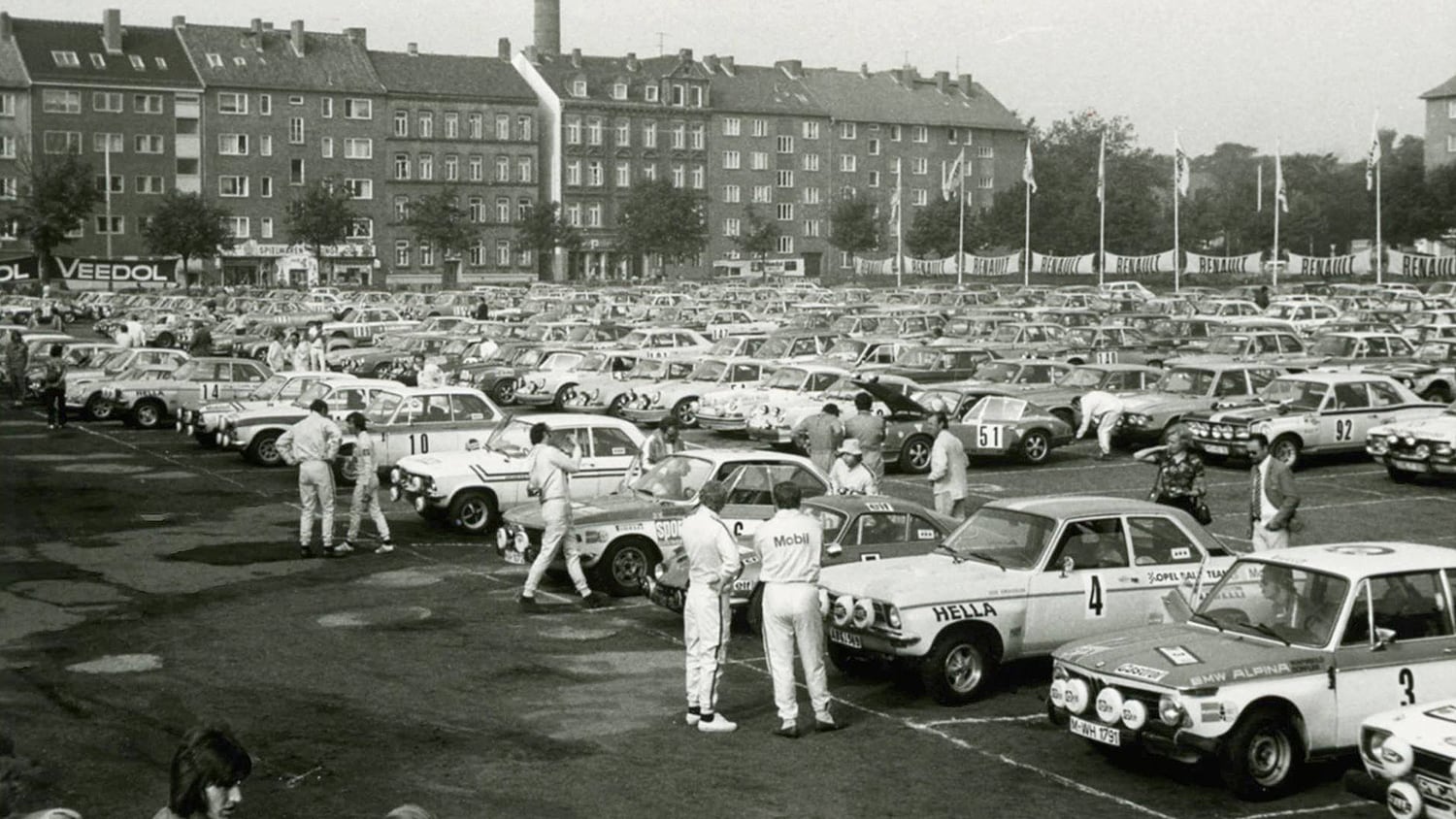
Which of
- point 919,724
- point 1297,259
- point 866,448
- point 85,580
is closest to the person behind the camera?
point 919,724

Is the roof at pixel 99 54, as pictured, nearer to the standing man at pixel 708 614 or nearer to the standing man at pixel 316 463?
the standing man at pixel 316 463

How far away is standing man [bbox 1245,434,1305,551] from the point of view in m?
14.6

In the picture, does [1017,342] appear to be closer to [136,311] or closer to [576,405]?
[576,405]

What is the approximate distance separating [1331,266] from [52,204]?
64.3m

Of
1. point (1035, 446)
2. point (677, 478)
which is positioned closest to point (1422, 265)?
point (1035, 446)

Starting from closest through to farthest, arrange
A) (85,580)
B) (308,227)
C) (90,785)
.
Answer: (90,785) → (85,580) → (308,227)

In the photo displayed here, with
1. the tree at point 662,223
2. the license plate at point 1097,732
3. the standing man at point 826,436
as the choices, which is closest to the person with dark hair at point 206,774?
the license plate at point 1097,732

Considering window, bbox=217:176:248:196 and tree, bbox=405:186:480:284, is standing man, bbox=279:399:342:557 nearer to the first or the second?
tree, bbox=405:186:480:284

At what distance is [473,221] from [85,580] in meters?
96.4

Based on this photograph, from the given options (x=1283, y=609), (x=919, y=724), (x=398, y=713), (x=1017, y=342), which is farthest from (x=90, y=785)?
(x=1017, y=342)

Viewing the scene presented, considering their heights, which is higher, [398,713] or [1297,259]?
[1297,259]

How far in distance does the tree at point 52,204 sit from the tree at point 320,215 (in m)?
11.0

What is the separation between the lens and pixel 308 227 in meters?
94.9

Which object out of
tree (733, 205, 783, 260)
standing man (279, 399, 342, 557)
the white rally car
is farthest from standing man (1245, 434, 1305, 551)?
tree (733, 205, 783, 260)
